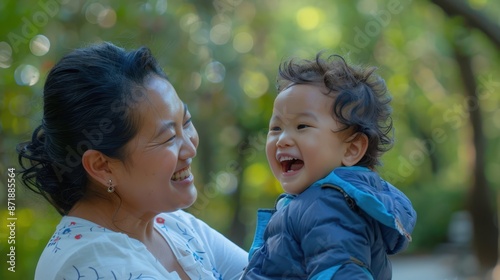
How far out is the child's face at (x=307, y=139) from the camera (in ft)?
5.80

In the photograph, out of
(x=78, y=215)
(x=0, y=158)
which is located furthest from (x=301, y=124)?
(x=0, y=158)

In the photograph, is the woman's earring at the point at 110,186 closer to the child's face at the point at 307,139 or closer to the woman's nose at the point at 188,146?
the woman's nose at the point at 188,146

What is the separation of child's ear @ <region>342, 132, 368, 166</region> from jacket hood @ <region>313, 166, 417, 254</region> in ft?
0.11

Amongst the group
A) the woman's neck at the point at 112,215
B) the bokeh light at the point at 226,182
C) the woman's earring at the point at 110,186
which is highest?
the woman's earring at the point at 110,186

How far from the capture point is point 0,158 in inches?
134

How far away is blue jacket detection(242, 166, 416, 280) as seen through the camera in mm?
1568

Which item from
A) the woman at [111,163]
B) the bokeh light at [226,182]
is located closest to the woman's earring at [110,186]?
the woman at [111,163]

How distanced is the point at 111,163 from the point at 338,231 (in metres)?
0.61

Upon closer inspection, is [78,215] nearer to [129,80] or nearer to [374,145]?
Answer: [129,80]

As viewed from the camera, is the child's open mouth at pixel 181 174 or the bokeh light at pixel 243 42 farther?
the bokeh light at pixel 243 42

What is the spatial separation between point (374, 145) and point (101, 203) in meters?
0.72

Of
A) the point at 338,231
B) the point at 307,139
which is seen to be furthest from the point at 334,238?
the point at 307,139

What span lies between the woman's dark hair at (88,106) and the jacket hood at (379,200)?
0.51m

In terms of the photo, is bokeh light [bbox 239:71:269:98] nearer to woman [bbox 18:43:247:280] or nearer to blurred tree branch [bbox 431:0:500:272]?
blurred tree branch [bbox 431:0:500:272]
